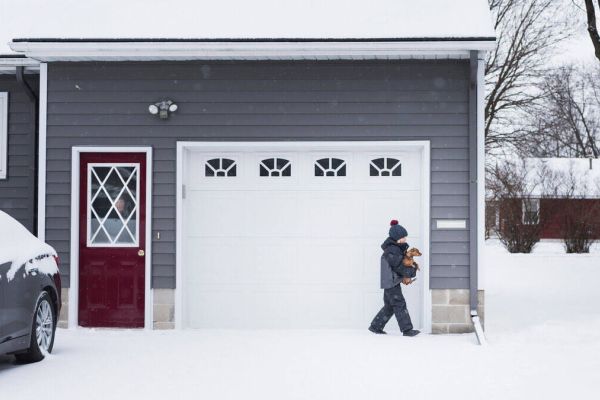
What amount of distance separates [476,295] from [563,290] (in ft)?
21.1

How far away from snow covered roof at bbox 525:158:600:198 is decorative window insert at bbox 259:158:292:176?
2021 centimetres

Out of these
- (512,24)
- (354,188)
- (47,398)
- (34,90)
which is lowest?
(47,398)

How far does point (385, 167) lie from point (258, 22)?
7.59 feet

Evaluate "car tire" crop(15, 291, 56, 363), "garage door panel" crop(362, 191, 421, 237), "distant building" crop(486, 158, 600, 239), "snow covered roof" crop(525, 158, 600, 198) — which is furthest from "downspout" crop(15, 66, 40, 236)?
"snow covered roof" crop(525, 158, 600, 198)

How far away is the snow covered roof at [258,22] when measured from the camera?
10484 millimetres

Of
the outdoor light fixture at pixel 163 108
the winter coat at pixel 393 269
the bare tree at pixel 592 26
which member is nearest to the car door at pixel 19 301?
the outdoor light fixture at pixel 163 108

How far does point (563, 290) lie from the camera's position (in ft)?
54.4

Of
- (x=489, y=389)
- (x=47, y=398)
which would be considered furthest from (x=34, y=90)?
(x=489, y=389)

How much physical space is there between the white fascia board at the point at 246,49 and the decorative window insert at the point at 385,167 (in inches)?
49.8

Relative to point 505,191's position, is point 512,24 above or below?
above

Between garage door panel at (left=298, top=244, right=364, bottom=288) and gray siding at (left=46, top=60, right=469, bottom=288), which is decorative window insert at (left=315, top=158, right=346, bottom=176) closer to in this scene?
gray siding at (left=46, top=60, right=469, bottom=288)

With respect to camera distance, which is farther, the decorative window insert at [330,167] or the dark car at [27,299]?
the decorative window insert at [330,167]

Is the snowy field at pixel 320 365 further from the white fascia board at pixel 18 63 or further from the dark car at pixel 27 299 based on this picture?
the white fascia board at pixel 18 63

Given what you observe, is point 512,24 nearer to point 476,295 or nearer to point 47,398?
point 476,295
